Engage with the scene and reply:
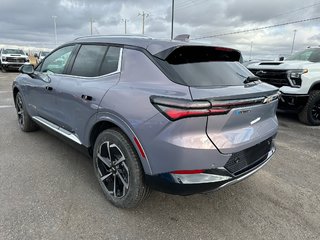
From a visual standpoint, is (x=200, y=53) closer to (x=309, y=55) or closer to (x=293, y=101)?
→ (x=293, y=101)

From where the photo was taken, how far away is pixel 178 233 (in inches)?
94.6

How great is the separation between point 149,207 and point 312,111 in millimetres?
5082

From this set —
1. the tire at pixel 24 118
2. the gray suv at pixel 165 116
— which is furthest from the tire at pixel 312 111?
the tire at pixel 24 118

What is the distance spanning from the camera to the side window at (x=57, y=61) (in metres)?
3.65

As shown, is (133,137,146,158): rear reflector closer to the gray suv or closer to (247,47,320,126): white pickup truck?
the gray suv

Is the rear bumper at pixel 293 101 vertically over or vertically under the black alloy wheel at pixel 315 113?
over

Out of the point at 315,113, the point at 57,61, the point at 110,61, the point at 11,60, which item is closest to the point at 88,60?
the point at 110,61

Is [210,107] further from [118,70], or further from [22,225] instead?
[22,225]

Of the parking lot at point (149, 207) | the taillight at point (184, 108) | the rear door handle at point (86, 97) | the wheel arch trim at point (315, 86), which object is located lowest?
the parking lot at point (149, 207)

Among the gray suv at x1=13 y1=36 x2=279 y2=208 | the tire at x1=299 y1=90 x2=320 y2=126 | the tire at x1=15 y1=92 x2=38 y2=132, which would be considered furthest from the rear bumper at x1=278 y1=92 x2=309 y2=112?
the tire at x1=15 y1=92 x2=38 y2=132

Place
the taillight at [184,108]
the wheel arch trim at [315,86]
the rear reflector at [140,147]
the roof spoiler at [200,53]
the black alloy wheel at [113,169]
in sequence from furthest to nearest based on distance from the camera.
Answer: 1. the wheel arch trim at [315,86]
2. the black alloy wheel at [113,169]
3. the roof spoiler at [200,53]
4. the rear reflector at [140,147]
5. the taillight at [184,108]

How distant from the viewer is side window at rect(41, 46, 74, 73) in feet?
12.0

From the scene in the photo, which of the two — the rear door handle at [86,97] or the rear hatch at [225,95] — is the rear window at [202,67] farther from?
the rear door handle at [86,97]

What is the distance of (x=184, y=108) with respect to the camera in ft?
6.73
